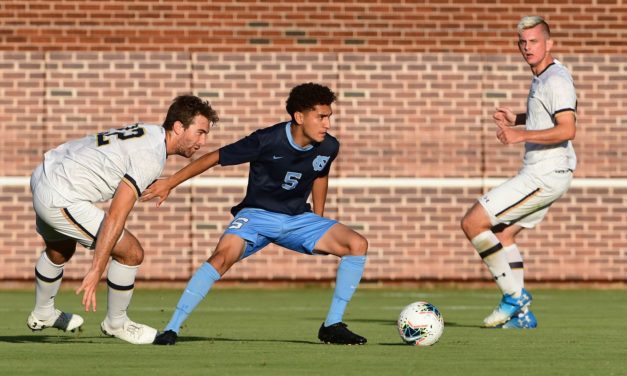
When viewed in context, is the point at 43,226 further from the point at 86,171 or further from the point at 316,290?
the point at 316,290

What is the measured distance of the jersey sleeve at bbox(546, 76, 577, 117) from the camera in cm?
1104

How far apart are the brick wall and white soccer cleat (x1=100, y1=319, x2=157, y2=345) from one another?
27.2 feet

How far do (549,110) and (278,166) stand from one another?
93.4 inches

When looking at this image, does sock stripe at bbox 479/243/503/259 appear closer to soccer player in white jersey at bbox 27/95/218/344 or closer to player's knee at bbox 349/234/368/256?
player's knee at bbox 349/234/368/256

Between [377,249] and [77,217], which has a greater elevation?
[77,217]

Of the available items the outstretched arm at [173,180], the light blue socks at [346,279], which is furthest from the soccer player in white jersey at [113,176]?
the light blue socks at [346,279]

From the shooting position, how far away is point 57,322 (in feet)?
33.6

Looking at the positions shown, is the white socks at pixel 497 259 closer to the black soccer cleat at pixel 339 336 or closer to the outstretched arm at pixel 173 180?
the black soccer cleat at pixel 339 336

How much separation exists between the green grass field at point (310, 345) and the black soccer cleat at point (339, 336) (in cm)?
9

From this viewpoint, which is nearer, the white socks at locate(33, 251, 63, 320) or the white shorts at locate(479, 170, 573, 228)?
the white socks at locate(33, 251, 63, 320)

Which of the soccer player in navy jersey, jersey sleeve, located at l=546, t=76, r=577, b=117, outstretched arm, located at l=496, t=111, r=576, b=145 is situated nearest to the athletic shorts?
the soccer player in navy jersey

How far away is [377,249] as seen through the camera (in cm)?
1830

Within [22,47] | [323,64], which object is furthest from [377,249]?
[22,47]

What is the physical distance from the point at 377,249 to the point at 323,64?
2.43 meters
